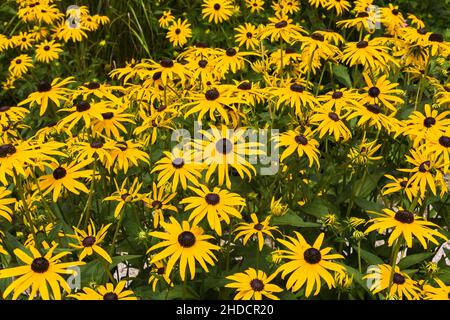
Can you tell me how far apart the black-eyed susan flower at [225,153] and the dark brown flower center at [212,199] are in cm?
4

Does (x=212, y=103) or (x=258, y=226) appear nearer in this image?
(x=258, y=226)

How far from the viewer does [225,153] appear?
61.4 inches

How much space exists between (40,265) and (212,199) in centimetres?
49

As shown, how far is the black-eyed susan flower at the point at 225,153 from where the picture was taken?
5.00 ft

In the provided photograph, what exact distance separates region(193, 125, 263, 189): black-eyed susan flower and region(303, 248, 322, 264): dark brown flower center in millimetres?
273

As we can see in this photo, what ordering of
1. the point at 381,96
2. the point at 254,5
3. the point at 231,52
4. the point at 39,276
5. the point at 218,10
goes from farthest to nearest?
the point at 254,5 < the point at 218,10 < the point at 231,52 < the point at 381,96 < the point at 39,276

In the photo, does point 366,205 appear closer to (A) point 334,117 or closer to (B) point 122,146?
(A) point 334,117

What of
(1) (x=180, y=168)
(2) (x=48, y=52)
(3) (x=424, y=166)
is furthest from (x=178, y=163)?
(2) (x=48, y=52)

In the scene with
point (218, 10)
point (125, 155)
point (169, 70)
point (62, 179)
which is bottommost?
point (62, 179)

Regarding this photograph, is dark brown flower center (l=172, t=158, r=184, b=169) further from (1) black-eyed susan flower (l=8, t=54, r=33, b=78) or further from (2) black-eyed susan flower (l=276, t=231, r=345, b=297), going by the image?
(1) black-eyed susan flower (l=8, t=54, r=33, b=78)

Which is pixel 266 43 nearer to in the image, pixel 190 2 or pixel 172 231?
pixel 190 2

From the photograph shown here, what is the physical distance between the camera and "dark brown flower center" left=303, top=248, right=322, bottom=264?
1387 millimetres

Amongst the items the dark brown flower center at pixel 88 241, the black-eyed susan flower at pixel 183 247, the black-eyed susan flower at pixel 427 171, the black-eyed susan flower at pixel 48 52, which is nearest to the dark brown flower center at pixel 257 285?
the black-eyed susan flower at pixel 183 247

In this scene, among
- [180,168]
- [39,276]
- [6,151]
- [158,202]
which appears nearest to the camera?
[39,276]
